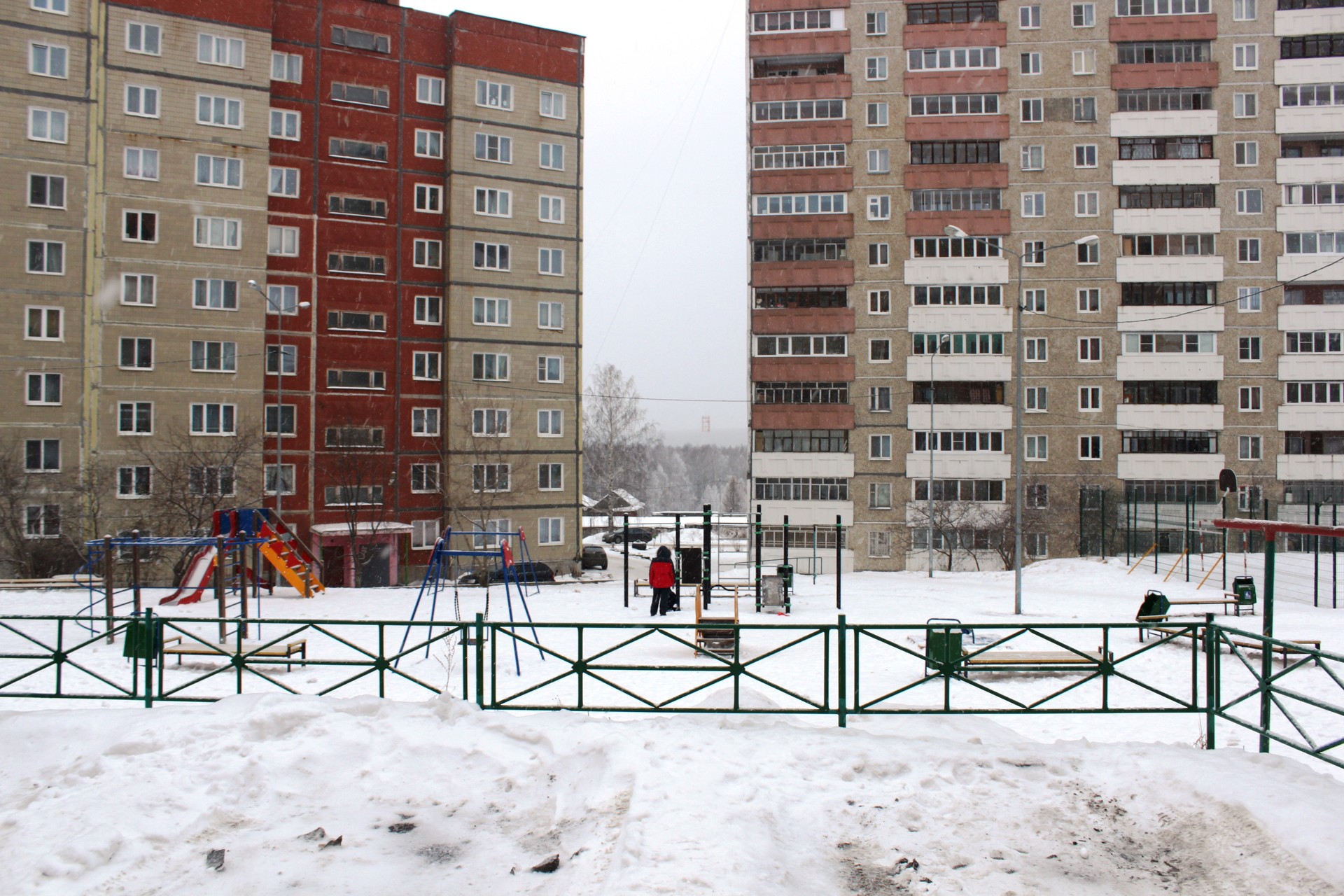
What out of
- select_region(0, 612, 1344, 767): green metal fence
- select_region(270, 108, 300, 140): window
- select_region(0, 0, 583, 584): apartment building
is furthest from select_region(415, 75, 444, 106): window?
select_region(0, 612, 1344, 767): green metal fence

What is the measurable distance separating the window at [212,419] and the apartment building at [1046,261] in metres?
26.5

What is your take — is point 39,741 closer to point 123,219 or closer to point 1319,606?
point 1319,606

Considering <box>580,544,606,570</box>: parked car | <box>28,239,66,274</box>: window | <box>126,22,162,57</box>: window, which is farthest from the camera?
<box>580,544,606,570</box>: parked car

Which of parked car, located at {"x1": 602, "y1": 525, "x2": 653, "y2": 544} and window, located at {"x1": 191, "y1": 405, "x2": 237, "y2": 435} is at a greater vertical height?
window, located at {"x1": 191, "y1": 405, "x2": 237, "y2": 435}

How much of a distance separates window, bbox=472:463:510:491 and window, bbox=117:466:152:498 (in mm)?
13645

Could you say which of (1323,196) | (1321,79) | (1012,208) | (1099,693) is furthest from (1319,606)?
(1321,79)

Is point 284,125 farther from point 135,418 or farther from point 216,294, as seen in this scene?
point 135,418

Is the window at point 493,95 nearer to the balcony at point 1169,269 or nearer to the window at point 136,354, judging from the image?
the window at point 136,354

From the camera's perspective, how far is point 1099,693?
14.0 metres

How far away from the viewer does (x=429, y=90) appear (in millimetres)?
41594

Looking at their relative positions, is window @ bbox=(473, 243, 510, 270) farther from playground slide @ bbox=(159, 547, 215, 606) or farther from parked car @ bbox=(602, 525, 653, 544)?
parked car @ bbox=(602, 525, 653, 544)

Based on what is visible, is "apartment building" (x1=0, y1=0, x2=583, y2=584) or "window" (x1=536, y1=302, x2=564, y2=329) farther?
"window" (x1=536, y1=302, x2=564, y2=329)

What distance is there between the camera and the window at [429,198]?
41438mm

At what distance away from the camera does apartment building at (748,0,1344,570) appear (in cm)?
4631
